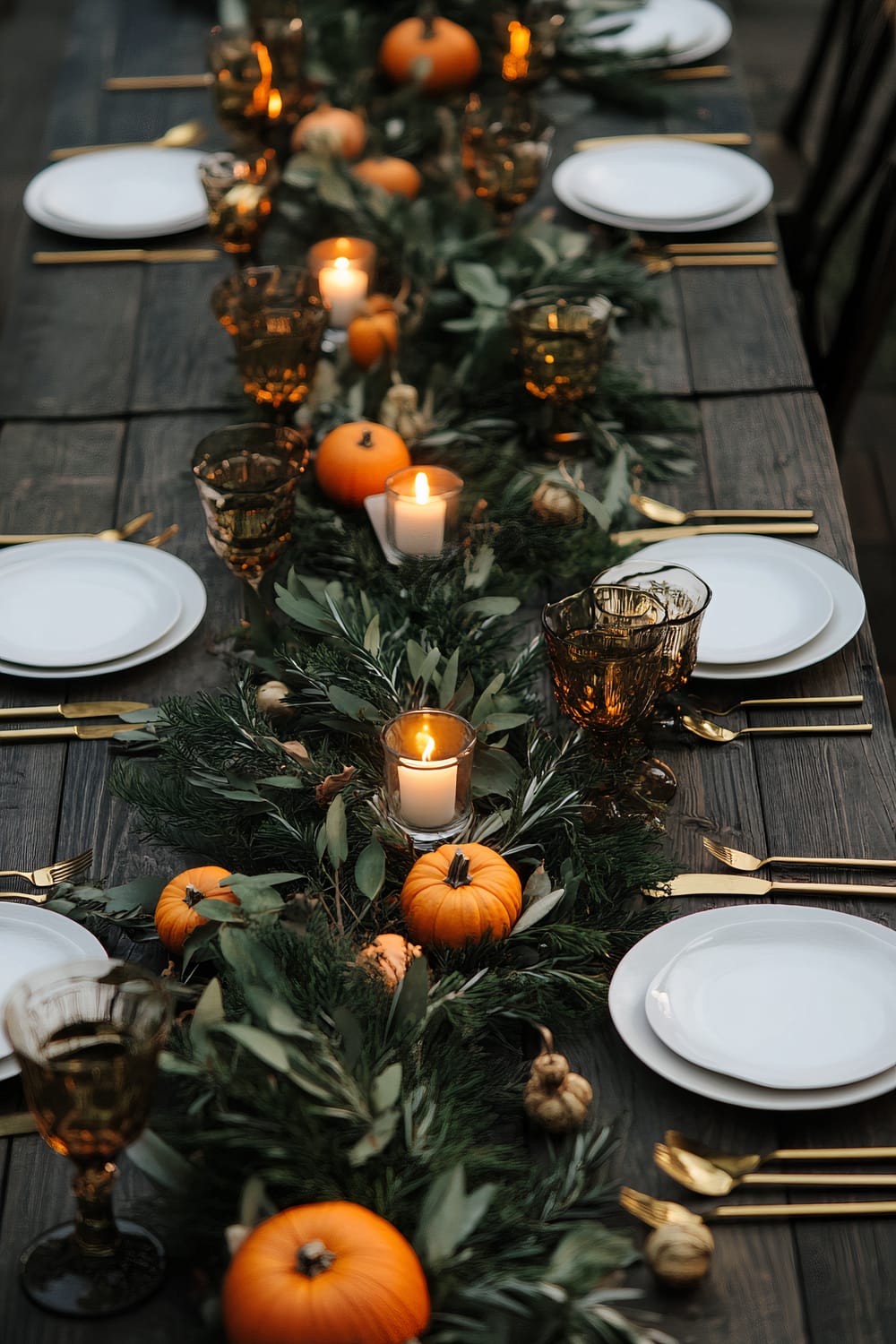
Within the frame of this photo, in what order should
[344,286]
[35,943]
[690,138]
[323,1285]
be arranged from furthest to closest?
[690,138]
[344,286]
[35,943]
[323,1285]

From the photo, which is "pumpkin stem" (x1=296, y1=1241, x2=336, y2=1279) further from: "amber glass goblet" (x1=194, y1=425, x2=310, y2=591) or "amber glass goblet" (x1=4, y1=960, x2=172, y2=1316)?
"amber glass goblet" (x1=194, y1=425, x2=310, y2=591)

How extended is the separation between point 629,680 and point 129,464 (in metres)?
0.89

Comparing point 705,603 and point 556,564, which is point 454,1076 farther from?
point 556,564

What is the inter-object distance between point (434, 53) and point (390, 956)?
2.07m

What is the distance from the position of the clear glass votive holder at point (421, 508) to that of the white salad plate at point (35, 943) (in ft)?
1.89

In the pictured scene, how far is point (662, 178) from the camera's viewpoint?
7.75 ft

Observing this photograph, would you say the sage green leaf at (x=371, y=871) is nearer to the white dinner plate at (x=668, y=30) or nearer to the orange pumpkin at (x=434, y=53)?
the orange pumpkin at (x=434, y=53)

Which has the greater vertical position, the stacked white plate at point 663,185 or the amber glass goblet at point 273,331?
the stacked white plate at point 663,185

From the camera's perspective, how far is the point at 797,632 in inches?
56.5

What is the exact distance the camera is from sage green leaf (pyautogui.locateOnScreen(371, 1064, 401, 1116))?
0.87 m

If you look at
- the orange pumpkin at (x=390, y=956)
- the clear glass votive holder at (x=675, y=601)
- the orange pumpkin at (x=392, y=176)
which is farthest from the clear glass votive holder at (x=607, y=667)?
the orange pumpkin at (x=392, y=176)

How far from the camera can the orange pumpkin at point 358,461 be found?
1.62m

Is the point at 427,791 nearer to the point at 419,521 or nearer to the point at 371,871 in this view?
the point at 371,871

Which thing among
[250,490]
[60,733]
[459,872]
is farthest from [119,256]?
[459,872]
